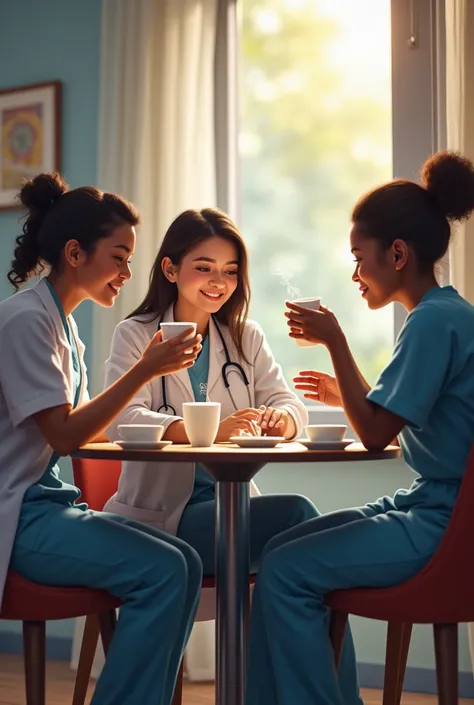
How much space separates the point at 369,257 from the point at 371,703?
1.54 m

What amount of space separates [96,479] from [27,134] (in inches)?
72.7

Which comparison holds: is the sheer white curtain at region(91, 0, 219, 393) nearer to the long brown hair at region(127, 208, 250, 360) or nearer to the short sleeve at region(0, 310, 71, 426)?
the long brown hair at region(127, 208, 250, 360)

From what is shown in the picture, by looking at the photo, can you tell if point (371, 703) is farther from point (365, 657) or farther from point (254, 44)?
point (254, 44)

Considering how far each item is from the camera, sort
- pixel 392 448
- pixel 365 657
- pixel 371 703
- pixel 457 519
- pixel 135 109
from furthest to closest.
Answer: pixel 135 109, pixel 365 657, pixel 371 703, pixel 392 448, pixel 457 519

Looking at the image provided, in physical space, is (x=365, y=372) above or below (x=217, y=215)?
below

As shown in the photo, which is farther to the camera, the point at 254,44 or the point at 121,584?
the point at 254,44

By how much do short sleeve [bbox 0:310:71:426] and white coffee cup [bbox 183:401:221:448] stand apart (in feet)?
0.84

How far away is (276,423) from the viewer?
7.48 ft

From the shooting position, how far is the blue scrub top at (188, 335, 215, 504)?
96.5 inches

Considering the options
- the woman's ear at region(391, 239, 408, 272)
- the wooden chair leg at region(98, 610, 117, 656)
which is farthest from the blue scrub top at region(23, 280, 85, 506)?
the woman's ear at region(391, 239, 408, 272)

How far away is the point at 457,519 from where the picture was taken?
1.73 m

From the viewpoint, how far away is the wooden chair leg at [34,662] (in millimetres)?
1835

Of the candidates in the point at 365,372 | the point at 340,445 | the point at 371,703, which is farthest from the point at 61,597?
the point at 365,372

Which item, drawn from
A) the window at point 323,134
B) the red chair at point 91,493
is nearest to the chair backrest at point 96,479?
the red chair at point 91,493
